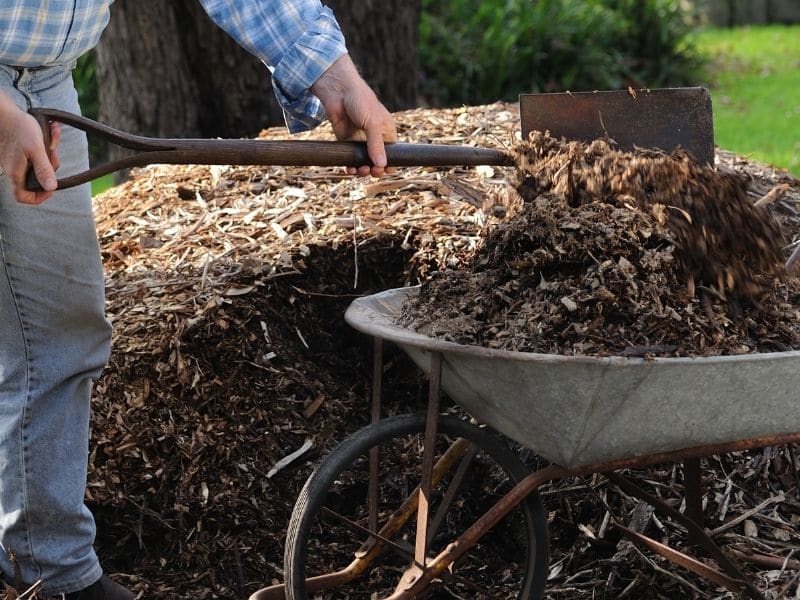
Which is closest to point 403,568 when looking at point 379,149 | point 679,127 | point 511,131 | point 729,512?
point 729,512

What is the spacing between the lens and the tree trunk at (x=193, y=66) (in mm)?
5234

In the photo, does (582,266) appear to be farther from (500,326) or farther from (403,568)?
(403,568)

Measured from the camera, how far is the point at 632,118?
2.89m

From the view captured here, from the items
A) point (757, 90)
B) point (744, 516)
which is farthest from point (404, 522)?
point (757, 90)

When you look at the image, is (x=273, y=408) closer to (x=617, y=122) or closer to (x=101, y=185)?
(x=617, y=122)

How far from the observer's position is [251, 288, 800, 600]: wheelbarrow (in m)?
2.15

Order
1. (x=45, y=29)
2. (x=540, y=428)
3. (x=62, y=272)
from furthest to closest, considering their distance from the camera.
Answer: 1. (x=62, y=272)
2. (x=45, y=29)
3. (x=540, y=428)

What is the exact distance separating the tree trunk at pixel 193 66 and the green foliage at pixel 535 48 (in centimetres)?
277

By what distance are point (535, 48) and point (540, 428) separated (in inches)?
260

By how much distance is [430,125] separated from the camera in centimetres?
420

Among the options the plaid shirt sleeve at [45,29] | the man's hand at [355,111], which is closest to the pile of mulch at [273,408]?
the man's hand at [355,111]

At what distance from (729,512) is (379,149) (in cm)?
149

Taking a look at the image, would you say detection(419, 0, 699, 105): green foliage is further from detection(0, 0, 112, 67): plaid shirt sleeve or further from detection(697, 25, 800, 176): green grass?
detection(0, 0, 112, 67): plaid shirt sleeve

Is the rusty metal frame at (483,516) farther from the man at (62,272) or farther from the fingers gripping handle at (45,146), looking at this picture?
the fingers gripping handle at (45,146)
